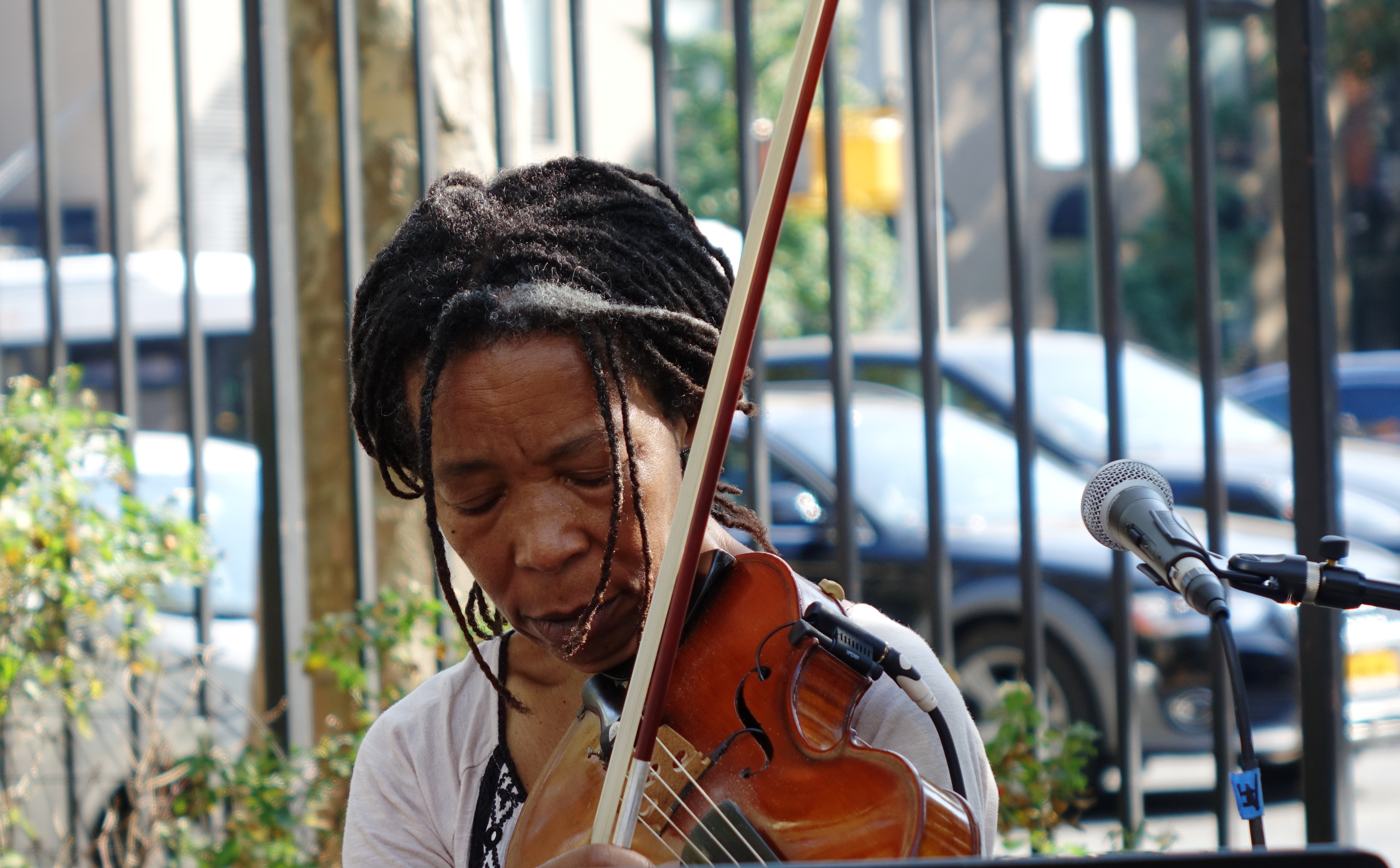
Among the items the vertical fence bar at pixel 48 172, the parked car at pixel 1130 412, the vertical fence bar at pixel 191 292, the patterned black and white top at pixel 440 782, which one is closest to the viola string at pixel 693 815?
the patterned black and white top at pixel 440 782

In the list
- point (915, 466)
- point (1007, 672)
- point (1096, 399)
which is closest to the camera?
point (1007, 672)

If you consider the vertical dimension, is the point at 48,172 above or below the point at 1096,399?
above

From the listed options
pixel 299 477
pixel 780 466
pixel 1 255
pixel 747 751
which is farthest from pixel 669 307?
pixel 1 255

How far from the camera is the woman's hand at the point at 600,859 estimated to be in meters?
0.97

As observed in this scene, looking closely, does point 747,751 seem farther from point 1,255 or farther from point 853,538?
point 1,255

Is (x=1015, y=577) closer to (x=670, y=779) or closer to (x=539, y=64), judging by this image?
(x=670, y=779)

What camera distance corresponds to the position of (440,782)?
151 cm

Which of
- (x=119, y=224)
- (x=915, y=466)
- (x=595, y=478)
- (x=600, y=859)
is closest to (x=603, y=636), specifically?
(x=595, y=478)

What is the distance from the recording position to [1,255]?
40.2ft

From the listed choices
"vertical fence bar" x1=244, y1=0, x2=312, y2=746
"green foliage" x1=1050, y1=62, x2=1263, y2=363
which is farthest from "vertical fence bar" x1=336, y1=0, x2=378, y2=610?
"green foliage" x1=1050, y1=62, x2=1263, y2=363

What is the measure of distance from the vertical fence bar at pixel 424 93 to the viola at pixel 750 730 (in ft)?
5.23

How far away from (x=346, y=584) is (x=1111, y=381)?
1516mm

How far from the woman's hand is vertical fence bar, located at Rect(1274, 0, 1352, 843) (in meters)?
1.54

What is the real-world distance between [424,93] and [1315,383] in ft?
5.45
